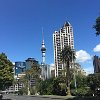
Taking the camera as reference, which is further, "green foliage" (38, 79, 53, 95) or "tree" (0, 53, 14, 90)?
"green foliage" (38, 79, 53, 95)

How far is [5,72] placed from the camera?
4538cm

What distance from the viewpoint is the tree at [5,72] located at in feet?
147

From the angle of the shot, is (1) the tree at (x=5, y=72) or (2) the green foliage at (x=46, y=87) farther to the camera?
(2) the green foliage at (x=46, y=87)

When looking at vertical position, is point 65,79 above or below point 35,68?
below

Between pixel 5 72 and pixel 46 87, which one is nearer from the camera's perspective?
pixel 5 72

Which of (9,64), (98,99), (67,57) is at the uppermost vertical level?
(67,57)

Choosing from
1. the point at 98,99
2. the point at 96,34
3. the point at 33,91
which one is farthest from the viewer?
the point at 33,91

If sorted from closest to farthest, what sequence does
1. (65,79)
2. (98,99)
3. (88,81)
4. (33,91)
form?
(98,99), (88,81), (65,79), (33,91)

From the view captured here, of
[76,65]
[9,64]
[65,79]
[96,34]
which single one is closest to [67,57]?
[65,79]

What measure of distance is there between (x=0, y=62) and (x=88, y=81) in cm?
5976

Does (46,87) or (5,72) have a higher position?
(46,87)

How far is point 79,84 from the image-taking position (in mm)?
110875

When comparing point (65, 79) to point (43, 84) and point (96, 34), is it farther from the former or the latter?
point (96, 34)

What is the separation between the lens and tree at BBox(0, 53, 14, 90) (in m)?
44.9
